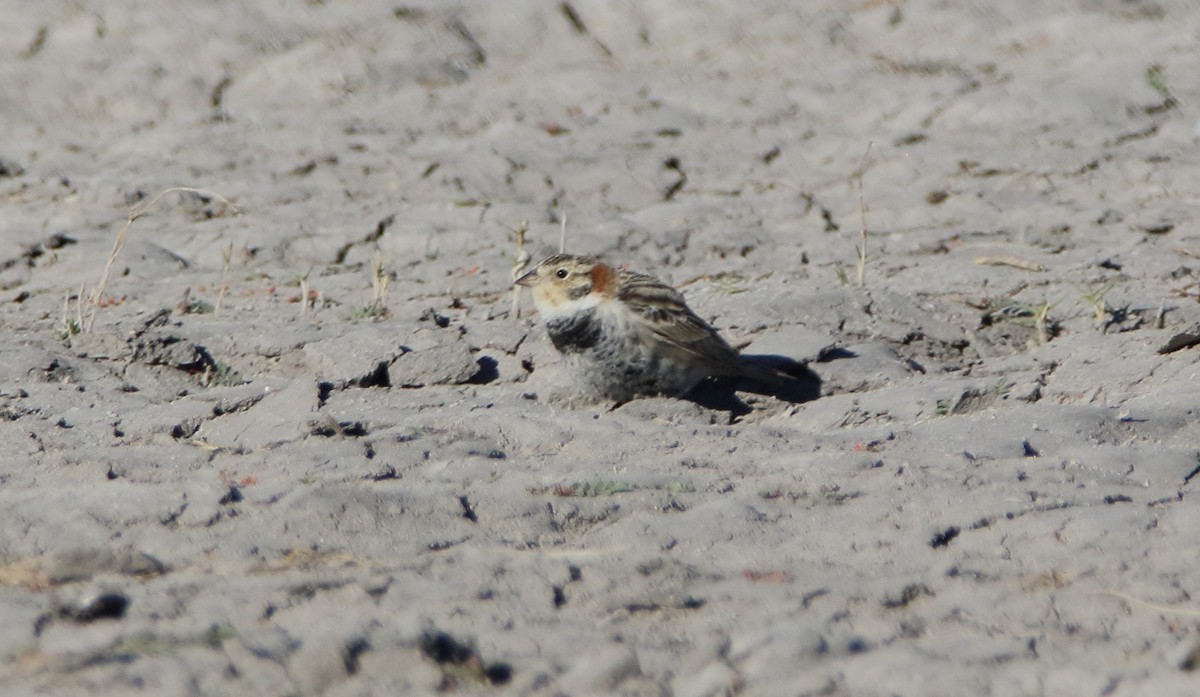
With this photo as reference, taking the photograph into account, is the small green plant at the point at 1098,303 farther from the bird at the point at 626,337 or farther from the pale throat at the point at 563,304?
the pale throat at the point at 563,304

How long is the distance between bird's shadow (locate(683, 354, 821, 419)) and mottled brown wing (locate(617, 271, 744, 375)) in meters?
0.15

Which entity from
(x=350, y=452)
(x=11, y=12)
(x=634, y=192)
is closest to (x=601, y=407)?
(x=350, y=452)

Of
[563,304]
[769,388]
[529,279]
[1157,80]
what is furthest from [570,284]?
[1157,80]

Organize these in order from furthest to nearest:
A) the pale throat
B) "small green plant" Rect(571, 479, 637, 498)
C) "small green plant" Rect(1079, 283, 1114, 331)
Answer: "small green plant" Rect(1079, 283, 1114, 331)
the pale throat
"small green plant" Rect(571, 479, 637, 498)

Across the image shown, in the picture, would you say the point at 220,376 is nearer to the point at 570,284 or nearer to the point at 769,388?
the point at 570,284

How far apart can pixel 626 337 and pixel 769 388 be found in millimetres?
641

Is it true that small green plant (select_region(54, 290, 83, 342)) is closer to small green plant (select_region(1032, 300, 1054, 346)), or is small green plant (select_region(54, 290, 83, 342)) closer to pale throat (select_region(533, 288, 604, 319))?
pale throat (select_region(533, 288, 604, 319))

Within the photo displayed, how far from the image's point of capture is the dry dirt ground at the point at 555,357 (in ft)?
10.6

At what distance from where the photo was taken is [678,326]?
610 centimetres

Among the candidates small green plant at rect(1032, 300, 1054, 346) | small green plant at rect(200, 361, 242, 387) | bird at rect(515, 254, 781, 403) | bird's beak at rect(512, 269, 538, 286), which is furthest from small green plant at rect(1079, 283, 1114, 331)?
small green plant at rect(200, 361, 242, 387)

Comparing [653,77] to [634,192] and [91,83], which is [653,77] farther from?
[91,83]

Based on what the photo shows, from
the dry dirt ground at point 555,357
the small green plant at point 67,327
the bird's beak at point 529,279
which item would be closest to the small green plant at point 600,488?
the dry dirt ground at point 555,357

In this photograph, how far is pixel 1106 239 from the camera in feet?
26.8

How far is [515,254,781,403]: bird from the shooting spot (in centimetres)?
606
